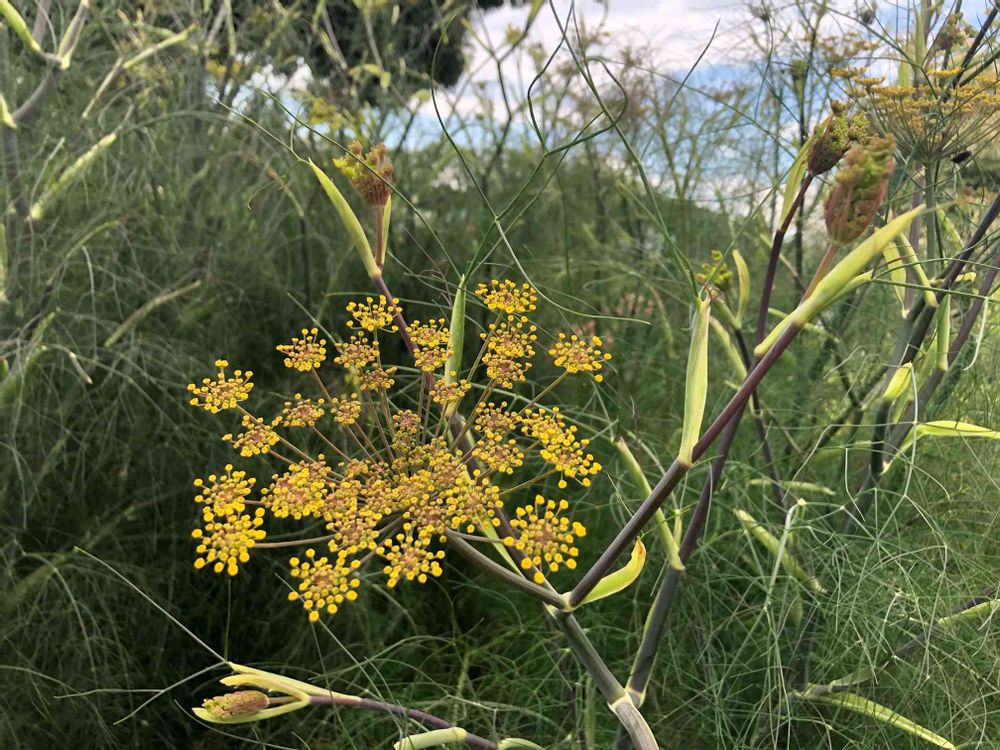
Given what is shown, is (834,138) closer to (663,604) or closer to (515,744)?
(663,604)

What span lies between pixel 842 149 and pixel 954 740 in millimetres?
899

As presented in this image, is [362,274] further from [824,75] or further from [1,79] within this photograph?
[824,75]

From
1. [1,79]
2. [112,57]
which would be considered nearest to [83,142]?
[1,79]

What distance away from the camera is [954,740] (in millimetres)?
1090

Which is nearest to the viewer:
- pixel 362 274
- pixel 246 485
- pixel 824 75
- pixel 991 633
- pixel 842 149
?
pixel 246 485

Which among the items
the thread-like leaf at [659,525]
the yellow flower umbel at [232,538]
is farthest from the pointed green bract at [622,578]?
the yellow flower umbel at [232,538]

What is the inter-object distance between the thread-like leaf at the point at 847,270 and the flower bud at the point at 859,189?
0.06ft

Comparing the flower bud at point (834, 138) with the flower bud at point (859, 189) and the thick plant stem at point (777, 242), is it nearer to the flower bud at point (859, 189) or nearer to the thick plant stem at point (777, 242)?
the thick plant stem at point (777, 242)

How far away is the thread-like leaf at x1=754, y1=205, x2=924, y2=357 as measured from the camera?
0.48 m

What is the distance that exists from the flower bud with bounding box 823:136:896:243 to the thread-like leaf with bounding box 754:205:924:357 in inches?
0.8

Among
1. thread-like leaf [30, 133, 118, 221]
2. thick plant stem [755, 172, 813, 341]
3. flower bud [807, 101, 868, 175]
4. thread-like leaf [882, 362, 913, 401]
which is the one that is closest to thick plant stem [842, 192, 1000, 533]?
thread-like leaf [882, 362, 913, 401]

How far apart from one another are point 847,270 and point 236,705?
22.6 inches

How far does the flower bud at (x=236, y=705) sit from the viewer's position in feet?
2.05

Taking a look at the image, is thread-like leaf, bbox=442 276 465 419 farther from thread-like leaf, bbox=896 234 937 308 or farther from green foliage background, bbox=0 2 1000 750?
thread-like leaf, bbox=896 234 937 308
